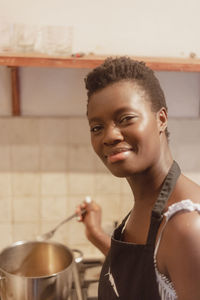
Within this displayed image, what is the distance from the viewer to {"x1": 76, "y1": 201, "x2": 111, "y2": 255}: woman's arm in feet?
3.62

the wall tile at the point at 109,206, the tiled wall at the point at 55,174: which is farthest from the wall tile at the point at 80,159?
the wall tile at the point at 109,206

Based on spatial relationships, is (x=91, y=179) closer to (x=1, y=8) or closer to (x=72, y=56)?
(x=72, y=56)

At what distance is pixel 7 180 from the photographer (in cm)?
131

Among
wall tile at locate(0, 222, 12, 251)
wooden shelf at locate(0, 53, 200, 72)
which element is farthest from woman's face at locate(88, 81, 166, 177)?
wall tile at locate(0, 222, 12, 251)

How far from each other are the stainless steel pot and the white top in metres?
0.48

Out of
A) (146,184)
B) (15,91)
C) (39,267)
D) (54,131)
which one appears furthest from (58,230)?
(146,184)

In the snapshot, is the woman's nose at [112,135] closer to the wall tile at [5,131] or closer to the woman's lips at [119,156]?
the woman's lips at [119,156]

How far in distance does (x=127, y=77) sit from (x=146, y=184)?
0.21 m

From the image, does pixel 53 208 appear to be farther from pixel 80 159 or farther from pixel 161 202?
pixel 161 202

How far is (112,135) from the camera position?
598mm

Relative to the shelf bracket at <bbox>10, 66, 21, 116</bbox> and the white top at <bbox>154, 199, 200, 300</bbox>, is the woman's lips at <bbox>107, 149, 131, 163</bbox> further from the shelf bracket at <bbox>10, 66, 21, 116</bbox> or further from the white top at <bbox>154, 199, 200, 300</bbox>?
the shelf bracket at <bbox>10, 66, 21, 116</bbox>

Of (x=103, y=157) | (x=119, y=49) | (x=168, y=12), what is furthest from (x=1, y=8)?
(x=103, y=157)

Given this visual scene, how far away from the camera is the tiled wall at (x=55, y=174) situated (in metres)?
1.29

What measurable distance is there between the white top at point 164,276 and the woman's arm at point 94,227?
520 mm
